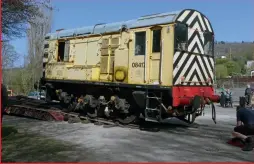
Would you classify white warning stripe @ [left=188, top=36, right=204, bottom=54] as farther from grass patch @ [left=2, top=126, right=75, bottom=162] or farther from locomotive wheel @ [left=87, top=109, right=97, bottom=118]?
grass patch @ [left=2, top=126, right=75, bottom=162]

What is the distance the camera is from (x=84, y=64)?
14008mm

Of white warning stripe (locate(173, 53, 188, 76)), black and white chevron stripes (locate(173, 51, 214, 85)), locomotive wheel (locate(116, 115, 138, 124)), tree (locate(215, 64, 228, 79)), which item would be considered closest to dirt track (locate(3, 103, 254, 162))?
locomotive wheel (locate(116, 115, 138, 124))

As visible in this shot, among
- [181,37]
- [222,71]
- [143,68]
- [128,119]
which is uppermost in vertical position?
[222,71]

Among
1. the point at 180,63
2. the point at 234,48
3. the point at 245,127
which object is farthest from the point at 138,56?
the point at 234,48

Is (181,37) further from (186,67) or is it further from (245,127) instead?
(245,127)

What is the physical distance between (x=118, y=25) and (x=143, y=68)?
94.2 inches

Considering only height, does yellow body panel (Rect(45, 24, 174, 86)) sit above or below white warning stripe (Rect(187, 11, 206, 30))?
below

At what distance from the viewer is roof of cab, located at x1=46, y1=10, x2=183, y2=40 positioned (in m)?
10.9

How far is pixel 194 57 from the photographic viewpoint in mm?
11516

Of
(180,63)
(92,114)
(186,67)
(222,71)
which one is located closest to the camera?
(180,63)

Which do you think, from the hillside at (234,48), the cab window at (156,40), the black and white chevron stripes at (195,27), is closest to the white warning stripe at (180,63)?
the black and white chevron stripes at (195,27)

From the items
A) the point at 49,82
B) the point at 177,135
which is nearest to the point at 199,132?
the point at 177,135

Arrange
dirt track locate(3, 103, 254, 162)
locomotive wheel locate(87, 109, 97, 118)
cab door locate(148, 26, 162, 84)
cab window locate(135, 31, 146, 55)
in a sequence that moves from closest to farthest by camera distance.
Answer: dirt track locate(3, 103, 254, 162) < cab door locate(148, 26, 162, 84) < cab window locate(135, 31, 146, 55) < locomotive wheel locate(87, 109, 97, 118)

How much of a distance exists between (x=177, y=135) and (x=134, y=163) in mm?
3611
